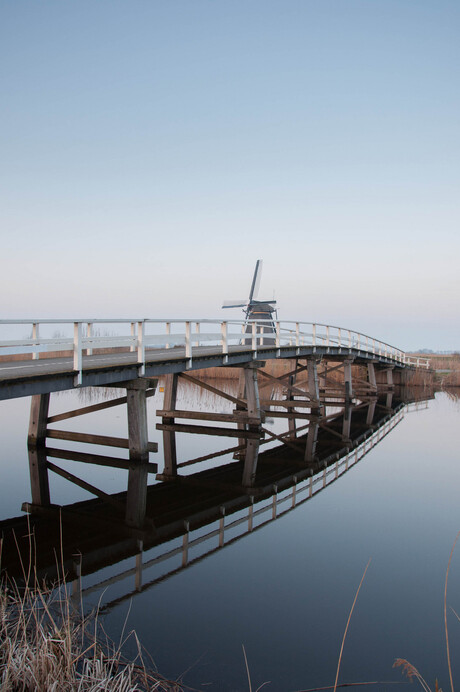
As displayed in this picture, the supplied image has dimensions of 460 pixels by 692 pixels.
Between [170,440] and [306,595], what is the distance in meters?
10.4

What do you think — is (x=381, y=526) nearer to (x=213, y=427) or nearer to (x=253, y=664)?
(x=253, y=664)

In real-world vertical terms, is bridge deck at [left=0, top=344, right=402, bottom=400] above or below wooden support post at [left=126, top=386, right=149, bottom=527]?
above

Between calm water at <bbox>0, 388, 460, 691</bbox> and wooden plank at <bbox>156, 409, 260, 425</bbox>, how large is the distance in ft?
20.6

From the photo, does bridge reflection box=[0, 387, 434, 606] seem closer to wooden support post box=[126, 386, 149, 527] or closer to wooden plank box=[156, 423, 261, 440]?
wooden support post box=[126, 386, 149, 527]

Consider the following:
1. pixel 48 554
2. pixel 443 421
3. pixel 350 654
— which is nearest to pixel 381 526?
pixel 350 654

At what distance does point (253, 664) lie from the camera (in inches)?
183

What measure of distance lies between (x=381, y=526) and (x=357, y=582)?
7.96ft

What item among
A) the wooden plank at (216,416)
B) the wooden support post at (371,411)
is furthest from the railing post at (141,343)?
the wooden support post at (371,411)

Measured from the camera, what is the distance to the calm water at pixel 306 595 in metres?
4.73

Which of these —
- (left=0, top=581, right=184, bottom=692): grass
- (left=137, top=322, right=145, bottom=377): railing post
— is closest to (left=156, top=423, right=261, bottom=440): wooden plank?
(left=137, top=322, right=145, bottom=377): railing post

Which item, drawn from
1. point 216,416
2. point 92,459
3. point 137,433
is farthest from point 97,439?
point 216,416

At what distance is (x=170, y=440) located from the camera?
16.1m

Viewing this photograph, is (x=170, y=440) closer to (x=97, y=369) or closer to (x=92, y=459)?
(x=92, y=459)

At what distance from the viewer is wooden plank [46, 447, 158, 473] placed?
12.6m
